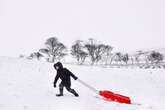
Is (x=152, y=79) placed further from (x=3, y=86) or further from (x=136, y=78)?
(x=3, y=86)

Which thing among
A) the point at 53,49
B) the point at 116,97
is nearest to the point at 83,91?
the point at 116,97

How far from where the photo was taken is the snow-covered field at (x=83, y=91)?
9906 millimetres

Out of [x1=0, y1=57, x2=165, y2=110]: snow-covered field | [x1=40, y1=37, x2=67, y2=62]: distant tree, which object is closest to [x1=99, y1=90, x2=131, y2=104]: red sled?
[x1=0, y1=57, x2=165, y2=110]: snow-covered field

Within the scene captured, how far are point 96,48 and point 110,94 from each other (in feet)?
284

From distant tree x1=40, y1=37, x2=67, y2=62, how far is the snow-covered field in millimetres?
68093

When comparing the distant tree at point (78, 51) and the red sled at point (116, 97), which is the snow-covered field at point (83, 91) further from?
the distant tree at point (78, 51)

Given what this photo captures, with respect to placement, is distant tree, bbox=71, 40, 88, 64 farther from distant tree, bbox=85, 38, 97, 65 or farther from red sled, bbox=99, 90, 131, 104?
red sled, bbox=99, 90, 131, 104

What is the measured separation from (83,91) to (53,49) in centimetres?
7664

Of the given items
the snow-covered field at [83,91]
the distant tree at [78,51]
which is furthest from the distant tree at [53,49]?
the snow-covered field at [83,91]

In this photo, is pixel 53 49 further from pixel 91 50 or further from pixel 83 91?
pixel 83 91

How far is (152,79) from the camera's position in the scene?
2017 centimetres

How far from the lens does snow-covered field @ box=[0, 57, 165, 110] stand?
390 inches

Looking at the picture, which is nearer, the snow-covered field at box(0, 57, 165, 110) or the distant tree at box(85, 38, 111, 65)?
the snow-covered field at box(0, 57, 165, 110)

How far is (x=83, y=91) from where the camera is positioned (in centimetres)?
1465
